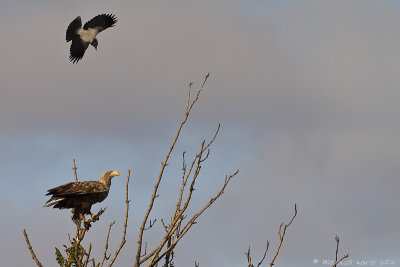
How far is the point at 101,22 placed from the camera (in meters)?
24.6

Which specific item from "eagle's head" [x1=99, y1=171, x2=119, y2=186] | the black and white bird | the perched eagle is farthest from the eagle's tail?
the black and white bird

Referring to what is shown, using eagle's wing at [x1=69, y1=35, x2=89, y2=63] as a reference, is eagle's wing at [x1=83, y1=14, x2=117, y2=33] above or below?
above

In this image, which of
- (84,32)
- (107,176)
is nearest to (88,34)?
(84,32)

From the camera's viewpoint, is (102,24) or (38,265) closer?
(38,265)

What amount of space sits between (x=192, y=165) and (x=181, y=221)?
58cm

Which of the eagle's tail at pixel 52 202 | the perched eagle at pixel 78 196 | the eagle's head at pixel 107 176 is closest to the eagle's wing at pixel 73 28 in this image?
the eagle's head at pixel 107 176

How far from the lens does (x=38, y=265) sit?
7.18 m

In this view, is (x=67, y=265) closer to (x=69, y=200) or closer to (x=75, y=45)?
(x=69, y=200)

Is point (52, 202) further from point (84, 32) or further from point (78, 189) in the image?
point (84, 32)

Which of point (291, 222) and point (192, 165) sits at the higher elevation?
point (192, 165)

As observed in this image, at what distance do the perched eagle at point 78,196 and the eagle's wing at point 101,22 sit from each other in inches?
426

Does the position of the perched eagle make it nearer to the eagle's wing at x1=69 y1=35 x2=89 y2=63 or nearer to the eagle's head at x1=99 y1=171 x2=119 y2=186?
the eagle's head at x1=99 y1=171 x2=119 y2=186

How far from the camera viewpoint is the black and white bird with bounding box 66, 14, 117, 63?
2383 centimetres

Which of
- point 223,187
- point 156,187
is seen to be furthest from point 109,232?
point 223,187
